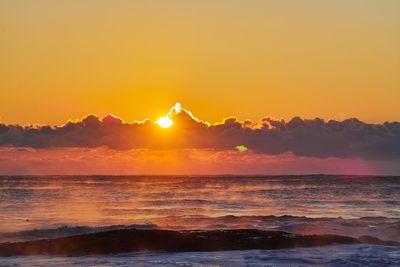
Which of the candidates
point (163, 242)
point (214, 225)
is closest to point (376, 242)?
point (163, 242)

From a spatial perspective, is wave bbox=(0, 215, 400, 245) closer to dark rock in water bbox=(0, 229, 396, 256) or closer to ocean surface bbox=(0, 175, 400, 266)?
ocean surface bbox=(0, 175, 400, 266)

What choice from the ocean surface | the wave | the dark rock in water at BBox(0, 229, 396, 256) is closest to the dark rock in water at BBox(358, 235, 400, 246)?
the dark rock in water at BBox(0, 229, 396, 256)

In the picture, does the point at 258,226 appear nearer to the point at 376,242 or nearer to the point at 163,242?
the point at 376,242

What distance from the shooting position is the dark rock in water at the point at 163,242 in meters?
28.8

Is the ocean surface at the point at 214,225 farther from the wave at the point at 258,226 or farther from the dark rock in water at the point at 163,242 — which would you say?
the dark rock in water at the point at 163,242

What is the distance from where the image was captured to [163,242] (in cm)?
3075

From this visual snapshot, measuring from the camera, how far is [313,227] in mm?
40375

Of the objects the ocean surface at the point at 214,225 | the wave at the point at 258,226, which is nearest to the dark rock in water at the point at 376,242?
the ocean surface at the point at 214,225

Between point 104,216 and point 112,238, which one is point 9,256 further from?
point 104,216

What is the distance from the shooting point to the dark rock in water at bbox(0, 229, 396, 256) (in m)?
28.8

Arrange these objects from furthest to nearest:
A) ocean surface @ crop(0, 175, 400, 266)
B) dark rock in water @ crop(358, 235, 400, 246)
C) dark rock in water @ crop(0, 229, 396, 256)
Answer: dark rock in water @ crop(358, 235, 400, 246), dark rock in water @ crop(0, 229, 396, 256), ocean surface @ crop(0, 175, 400, 266)

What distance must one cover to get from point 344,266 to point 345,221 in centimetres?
1969

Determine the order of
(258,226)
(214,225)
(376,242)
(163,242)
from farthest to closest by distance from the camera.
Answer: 1. (214,225)
2. (258,226)
3. (376,242)
4. (163,242)

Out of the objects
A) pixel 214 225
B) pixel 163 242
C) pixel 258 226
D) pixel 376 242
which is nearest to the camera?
pixel 163 242
